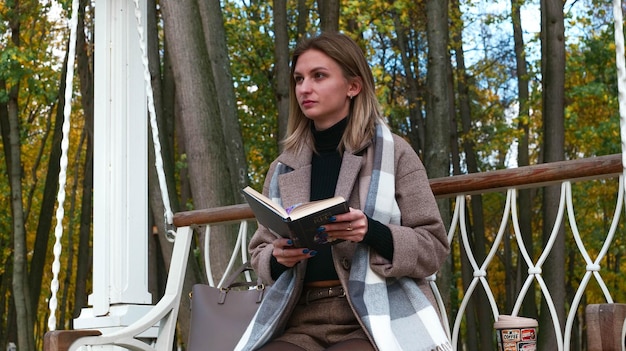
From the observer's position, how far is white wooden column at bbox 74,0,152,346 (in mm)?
3973

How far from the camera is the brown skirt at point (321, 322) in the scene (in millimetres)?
3004

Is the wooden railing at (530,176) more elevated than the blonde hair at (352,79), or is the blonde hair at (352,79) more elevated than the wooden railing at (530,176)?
the blonde hair at (352,79)

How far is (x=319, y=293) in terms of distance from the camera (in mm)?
3082

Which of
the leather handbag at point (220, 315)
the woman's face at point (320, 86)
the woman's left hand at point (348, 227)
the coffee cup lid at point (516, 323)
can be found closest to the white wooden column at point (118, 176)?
the leather handbag at point (220, 315)

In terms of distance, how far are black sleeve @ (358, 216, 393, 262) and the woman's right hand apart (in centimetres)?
18

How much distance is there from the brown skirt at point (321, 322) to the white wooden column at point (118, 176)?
109 centimetres

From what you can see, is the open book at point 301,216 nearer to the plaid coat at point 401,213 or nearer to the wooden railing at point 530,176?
the plaid coat at point 401,213

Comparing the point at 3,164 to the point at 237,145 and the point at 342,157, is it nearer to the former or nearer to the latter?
the point at 237,145

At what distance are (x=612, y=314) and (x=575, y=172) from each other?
0.75 metres

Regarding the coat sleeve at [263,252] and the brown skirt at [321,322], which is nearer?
the brown skirt at [321,322]

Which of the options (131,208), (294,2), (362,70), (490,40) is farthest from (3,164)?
(362,70)

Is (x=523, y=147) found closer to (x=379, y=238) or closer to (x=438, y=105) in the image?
(x=438, y=105)

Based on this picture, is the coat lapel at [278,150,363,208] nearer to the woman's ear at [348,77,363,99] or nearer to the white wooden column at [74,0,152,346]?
the woman's ear at [348,77,363,99]

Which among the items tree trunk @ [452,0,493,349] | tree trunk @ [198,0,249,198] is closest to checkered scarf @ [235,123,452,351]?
tree trunk @ [198,0,249,198]
